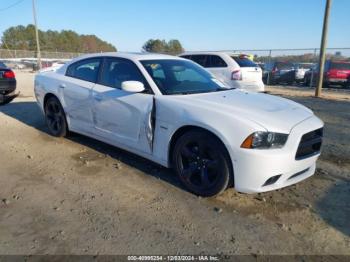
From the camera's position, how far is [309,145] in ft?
12.5

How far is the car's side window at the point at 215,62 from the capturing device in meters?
11.3

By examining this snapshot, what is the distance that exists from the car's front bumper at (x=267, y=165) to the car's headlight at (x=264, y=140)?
0.16 ft

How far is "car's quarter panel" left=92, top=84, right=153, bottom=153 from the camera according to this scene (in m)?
4.38

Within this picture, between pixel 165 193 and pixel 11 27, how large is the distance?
106187mm

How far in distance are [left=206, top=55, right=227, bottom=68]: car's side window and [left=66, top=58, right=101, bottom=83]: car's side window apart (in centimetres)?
640

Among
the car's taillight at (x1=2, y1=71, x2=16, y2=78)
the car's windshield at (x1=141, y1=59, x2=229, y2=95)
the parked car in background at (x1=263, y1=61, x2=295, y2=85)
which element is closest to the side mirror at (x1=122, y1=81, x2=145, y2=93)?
the car's windshield at (x1=141, y1=59, x2=229, y2=95)

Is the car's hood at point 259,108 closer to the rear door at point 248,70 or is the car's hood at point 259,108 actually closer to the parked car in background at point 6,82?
the rear door at point 248,70

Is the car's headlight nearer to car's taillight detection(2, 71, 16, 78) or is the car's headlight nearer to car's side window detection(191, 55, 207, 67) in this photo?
car's taillight detection(2, 71, 16, 78)

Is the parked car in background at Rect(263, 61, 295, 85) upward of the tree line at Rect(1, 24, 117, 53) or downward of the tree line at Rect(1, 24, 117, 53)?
downward

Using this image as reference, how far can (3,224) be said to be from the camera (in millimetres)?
3305

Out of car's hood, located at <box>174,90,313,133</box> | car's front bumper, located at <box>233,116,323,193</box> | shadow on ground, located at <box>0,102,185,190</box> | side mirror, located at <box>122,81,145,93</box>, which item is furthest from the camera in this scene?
shadow on ground, located at <box>0,102,185,190</box>

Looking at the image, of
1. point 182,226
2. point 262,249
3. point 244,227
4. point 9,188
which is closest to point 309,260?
point 262,249

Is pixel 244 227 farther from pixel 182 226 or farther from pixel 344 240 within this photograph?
pixel 344 240

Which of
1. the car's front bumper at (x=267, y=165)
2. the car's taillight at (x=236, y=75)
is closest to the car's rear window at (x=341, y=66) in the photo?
the car's taillight at (x=236, y=75)
